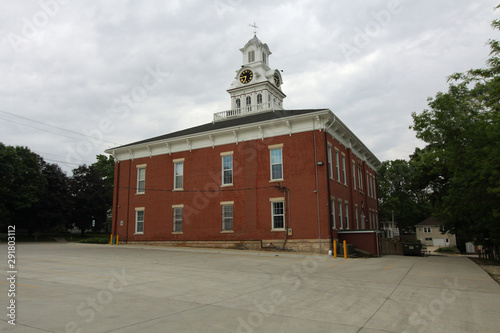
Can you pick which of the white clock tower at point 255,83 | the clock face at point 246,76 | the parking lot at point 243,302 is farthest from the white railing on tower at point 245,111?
the parking lot at point 243,302

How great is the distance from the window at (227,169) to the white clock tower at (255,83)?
968 cm

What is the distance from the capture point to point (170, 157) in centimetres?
3147

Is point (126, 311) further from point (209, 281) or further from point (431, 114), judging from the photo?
point (431, 114)

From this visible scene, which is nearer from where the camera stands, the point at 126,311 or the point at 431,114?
the point at 126,311

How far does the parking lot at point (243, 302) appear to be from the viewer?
6.25 metres

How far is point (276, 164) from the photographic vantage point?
26.4 m

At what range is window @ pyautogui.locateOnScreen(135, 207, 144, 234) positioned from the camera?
3206cm

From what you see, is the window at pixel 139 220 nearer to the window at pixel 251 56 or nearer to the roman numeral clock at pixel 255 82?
the roman numeral clock at pixel 255 82

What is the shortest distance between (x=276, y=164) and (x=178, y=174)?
9.49 meters

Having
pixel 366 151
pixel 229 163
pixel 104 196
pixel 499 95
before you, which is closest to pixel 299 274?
pixel 499 95

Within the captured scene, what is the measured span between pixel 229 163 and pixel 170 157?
6.23m

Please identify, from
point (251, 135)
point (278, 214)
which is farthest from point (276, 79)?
point (278, 214)

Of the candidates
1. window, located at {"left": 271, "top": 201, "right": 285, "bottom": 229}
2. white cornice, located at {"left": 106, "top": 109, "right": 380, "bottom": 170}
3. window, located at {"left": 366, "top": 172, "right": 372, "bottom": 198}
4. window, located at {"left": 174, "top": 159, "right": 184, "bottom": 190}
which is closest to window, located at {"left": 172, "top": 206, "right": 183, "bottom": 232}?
window, located at {"left": 174, "top": 159, "right": 184, "bottom": 190}

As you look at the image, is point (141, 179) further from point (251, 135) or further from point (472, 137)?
point (472, 137)
